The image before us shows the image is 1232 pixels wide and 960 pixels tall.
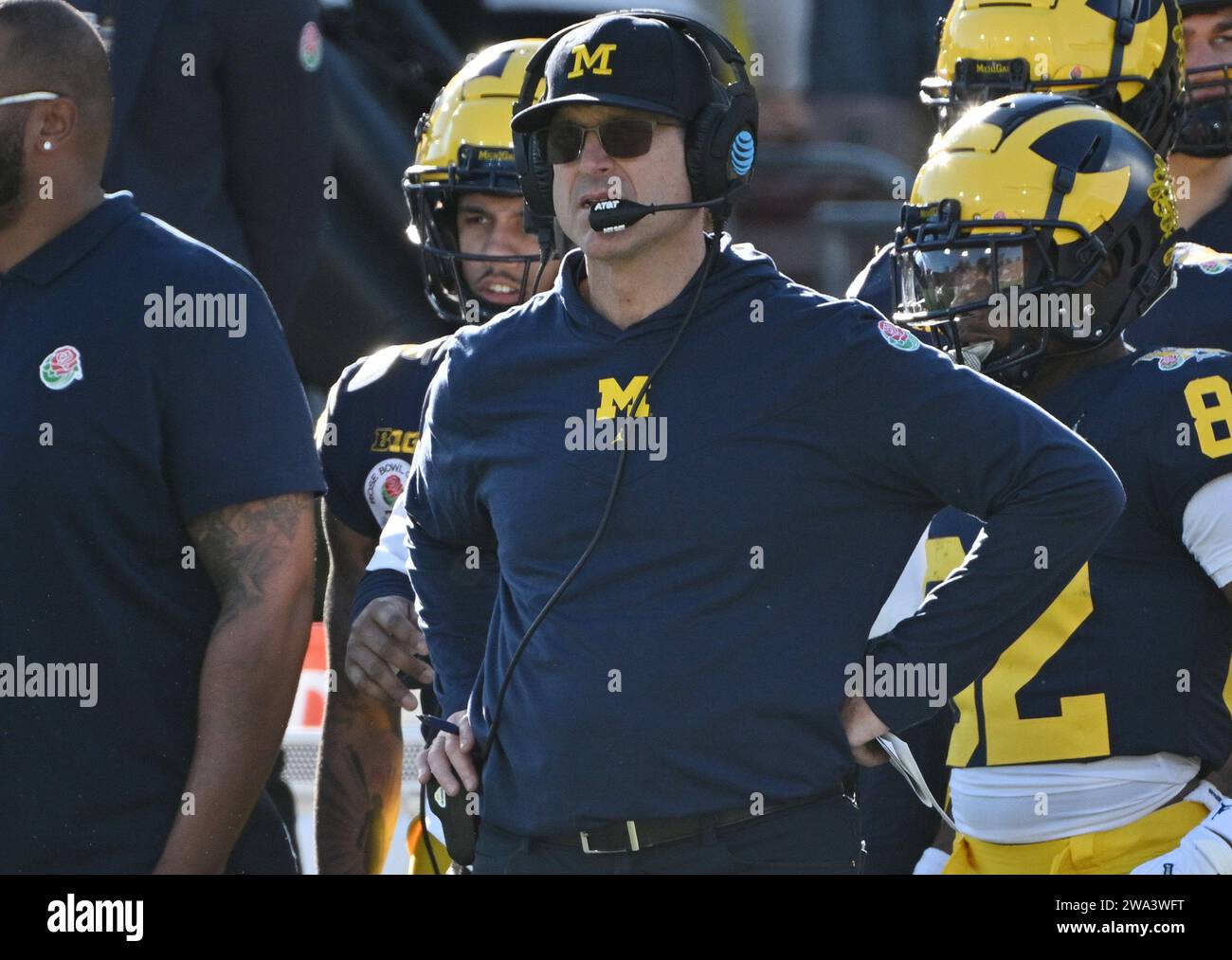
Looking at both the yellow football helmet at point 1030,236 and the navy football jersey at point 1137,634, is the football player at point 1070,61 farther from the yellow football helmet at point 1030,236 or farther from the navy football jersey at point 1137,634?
the navy football jersey at point 1137,634

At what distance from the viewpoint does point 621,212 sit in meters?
3.54

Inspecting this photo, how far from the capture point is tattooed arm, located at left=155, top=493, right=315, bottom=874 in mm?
3754

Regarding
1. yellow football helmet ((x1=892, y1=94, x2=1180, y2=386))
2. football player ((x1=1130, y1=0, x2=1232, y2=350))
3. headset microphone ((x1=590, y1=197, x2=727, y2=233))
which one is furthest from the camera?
football player ((x1=1130, y1=0, x2=1232, y2=350))

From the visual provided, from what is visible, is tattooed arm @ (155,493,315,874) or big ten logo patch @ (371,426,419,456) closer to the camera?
tattooed arm @ (155,493,315,874)

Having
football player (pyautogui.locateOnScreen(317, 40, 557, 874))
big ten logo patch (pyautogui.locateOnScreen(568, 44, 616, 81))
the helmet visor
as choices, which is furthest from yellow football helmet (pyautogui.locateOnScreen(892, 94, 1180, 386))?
big ten logo patch (pyautogui.locateOnScreen(568, 44, 616, 81))

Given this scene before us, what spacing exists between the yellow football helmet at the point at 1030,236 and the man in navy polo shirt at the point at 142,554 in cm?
131

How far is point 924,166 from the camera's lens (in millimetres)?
4594

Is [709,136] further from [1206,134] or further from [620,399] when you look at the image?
[1206,134]

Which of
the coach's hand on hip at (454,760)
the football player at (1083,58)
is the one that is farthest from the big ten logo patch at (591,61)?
the football player at (1083,58)

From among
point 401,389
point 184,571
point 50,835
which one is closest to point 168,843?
point 50,835

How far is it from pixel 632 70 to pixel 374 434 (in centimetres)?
156

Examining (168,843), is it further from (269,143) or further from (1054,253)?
(269,143)

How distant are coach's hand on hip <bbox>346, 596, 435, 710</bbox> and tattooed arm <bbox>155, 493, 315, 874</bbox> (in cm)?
59

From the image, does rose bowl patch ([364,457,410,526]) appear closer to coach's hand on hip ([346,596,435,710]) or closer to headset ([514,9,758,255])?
coach's hand on hip ([346,596,435,710])
